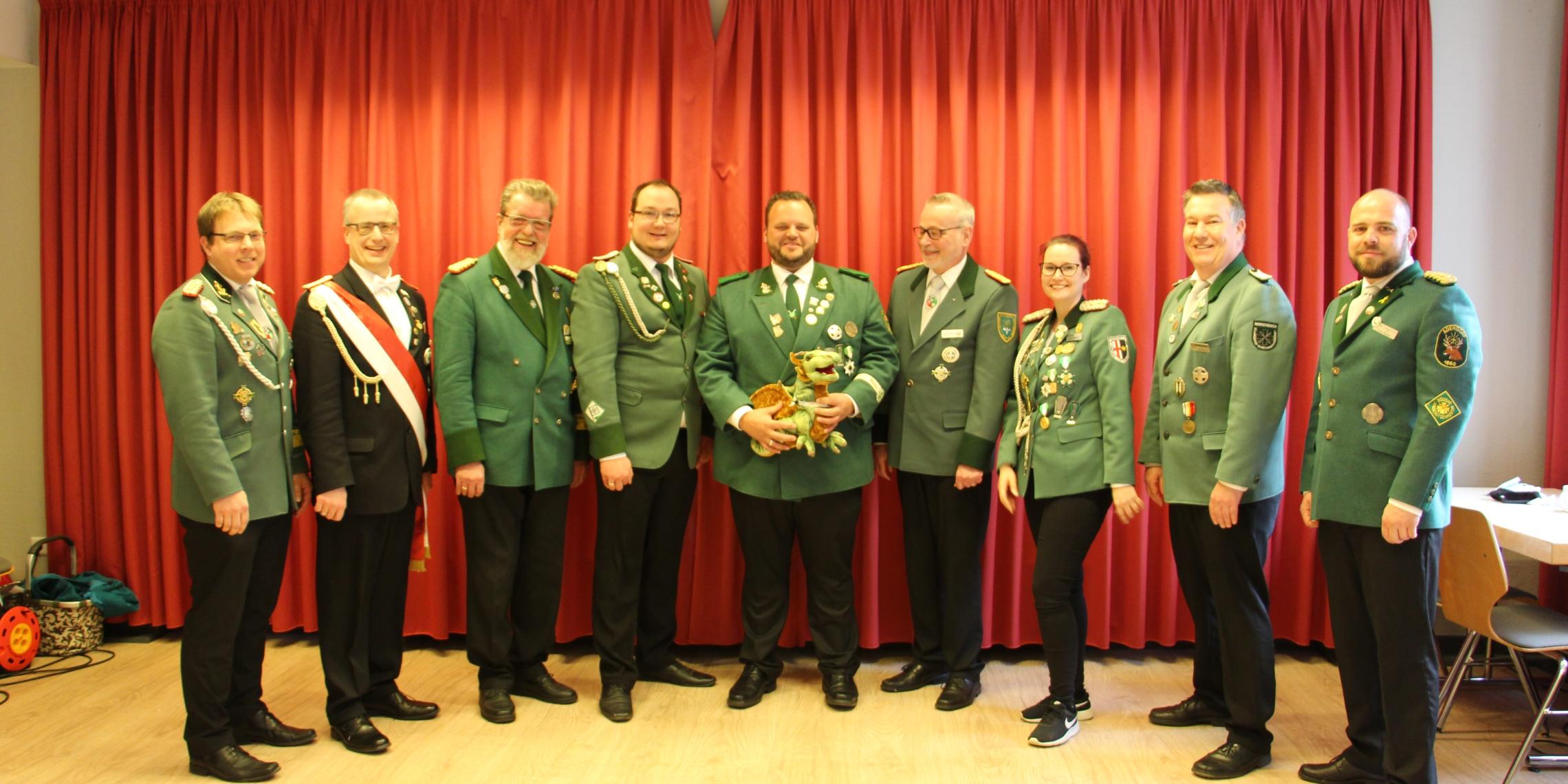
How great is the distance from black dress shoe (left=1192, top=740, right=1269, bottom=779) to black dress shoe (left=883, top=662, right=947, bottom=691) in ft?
3.00

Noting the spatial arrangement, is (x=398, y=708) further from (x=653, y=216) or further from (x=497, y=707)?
(x=653, y=216)

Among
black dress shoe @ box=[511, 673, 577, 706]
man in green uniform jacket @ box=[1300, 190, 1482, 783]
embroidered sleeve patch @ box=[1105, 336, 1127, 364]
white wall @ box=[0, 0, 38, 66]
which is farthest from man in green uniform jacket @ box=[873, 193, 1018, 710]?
white wall @ box=[0, 0, 38, 66]

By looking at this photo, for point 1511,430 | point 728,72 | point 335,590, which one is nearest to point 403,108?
point 728,72

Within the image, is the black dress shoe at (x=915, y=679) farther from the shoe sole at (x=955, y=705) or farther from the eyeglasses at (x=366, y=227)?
the eyeglasses at (x=366, y=227)

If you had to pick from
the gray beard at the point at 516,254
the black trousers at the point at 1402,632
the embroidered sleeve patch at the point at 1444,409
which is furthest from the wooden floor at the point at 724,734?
the gray beard at the point at 516,254

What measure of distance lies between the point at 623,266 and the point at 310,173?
5.33 feet

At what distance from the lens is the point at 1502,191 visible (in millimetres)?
3836

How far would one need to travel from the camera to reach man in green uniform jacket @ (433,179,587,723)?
3.07 meters

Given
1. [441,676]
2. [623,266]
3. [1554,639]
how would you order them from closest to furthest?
[1554,639], [623,266], [441,676]

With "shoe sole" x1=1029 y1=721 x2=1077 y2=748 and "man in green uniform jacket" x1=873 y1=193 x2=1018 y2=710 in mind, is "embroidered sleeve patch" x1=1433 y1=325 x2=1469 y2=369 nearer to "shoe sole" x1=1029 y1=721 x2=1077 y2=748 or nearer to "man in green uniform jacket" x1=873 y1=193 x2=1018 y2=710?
"man in green uniform jacket" x1=873 y1=193 x2=1018 y2=710

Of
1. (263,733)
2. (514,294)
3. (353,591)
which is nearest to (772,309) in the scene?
(514,294)

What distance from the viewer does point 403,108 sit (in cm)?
394

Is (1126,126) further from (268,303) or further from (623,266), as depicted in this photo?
(268,303)

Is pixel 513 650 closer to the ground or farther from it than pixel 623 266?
closer to the ground
